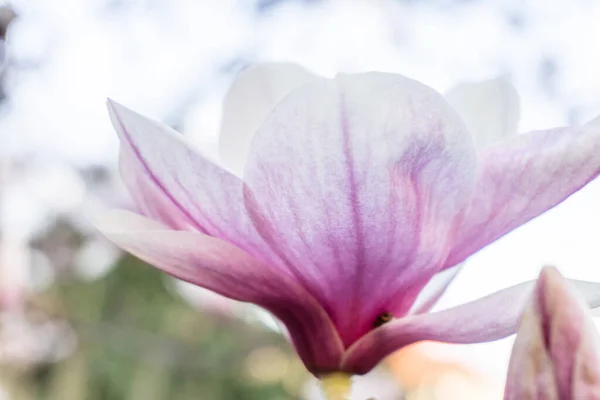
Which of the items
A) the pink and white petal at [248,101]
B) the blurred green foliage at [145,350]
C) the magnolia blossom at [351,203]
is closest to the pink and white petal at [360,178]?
the magnolia blossom at [351,203]

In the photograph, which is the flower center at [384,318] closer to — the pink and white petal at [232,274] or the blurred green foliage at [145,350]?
the pink and white petal at [232,274]

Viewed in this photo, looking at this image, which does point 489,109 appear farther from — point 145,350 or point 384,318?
point 145,350

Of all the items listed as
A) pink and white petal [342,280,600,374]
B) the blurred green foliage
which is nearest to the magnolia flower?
pink and white petal [342,280,600,374]

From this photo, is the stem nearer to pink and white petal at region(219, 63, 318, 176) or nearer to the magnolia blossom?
the magnolia blossom

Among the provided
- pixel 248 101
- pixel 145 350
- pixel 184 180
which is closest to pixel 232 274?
pixel 184 180

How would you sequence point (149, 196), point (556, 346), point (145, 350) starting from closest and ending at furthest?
point (556, 346) → point (149, 196) → point (145, 350)
